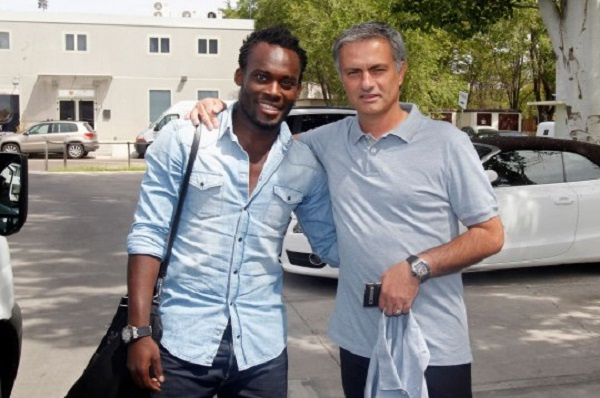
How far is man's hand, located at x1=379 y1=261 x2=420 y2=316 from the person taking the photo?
2350mm

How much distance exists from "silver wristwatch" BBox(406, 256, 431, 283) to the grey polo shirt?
8 cm

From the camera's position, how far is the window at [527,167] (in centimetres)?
720

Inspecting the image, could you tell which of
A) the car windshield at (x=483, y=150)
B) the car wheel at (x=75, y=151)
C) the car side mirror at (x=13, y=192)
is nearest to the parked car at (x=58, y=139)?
the car wheel at (x=75, y=151)

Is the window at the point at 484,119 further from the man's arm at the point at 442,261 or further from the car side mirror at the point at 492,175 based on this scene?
the man's arm at the point at 442,261

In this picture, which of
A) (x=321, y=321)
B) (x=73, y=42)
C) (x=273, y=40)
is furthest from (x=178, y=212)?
(x=73, y=42)

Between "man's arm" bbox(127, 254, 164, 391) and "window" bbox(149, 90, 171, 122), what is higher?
"window" bbox(149, 90, 171, 122)

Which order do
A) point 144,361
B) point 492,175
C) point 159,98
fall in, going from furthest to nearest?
1. point 159,98
2. point 492,175
3. point 144,361

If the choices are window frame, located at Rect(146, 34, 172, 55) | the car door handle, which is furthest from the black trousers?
window frame, located at Rect(146, 34, 172, 55)

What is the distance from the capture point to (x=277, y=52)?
248 centimetres

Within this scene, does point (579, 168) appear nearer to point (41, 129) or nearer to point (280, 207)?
point (280, 207)

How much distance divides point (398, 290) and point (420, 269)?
94 mm

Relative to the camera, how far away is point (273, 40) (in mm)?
2477

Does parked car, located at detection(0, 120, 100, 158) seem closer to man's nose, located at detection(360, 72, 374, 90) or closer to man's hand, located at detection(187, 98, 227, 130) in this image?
man's hand, located at detection(187, 98, 227, 130)

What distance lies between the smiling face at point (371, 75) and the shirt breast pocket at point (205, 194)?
55 centimetres
